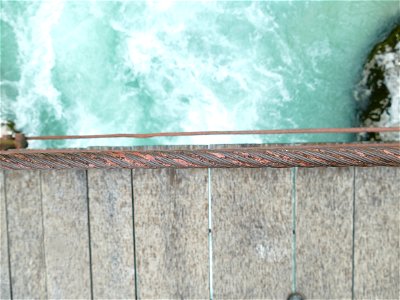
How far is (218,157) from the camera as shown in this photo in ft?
5.44

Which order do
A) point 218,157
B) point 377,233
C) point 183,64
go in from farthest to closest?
1. point 183,64
2. point 377,233
3. point 218,157

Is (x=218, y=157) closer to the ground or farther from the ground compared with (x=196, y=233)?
farther from the ground

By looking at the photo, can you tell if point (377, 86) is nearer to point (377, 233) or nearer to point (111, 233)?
point (377, 233)

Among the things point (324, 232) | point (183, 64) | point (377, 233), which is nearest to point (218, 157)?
point (324, 232)

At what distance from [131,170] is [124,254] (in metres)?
0.33

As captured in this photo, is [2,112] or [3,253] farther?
[2,112]

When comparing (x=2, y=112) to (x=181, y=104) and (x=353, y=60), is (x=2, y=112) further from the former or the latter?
(x=353, y=60)

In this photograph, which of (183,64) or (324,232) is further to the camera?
(183,64)

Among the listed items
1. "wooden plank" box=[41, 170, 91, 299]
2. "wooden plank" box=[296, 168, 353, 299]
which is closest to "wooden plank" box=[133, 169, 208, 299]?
"wooden plank" box=[41, 170, 91, 299]

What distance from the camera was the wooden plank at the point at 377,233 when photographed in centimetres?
175

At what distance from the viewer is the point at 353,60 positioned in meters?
3.28

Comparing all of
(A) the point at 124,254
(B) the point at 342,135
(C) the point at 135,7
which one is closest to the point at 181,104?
(C) the point at 135,7

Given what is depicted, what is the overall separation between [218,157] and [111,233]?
0.54 metres

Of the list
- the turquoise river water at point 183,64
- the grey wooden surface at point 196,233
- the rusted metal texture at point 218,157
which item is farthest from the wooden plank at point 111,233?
the turquoise river water at point 183,64
